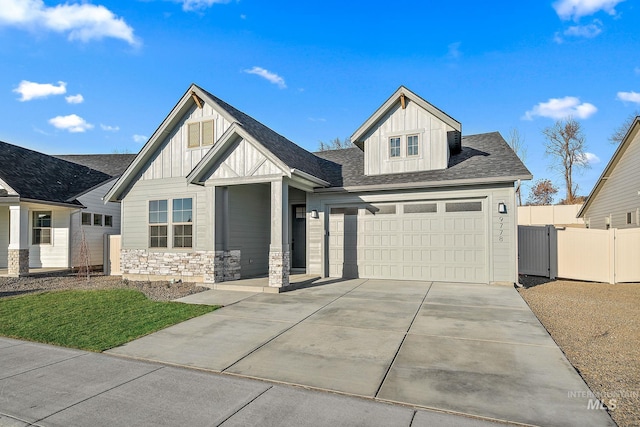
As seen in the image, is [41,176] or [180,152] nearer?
[180,152]

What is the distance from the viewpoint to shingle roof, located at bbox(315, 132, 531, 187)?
405 inches

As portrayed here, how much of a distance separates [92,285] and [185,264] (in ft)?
9.58

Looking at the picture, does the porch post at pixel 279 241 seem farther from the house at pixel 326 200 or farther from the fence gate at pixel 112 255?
the fence gate at pixel 112 255

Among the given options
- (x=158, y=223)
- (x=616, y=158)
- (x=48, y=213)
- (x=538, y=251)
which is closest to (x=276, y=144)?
(x=158, y=223)

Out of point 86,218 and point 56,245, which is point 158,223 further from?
point 56,245

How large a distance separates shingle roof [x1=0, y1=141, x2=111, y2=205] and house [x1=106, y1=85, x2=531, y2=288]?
411 centimetres

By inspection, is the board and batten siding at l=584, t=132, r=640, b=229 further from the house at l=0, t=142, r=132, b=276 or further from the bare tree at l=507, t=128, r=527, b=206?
the house at l=0, t=142, r=132, b=276

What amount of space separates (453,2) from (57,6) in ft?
40.7

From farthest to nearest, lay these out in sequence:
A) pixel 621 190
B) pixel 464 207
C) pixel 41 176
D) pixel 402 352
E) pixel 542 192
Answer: pixel 542 192 < pixel 621 190 < pixel 41 176 < pixel 464 207 < pixel 402 352

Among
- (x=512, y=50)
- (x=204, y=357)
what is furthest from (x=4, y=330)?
(x=512, y=50)

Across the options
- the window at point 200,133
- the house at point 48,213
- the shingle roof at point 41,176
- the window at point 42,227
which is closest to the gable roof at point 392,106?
the window at point 200,133

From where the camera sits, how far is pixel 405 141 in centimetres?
1180

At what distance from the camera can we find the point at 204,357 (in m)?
4.63

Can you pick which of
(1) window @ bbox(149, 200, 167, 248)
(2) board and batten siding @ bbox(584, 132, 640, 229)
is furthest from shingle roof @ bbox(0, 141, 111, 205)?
(2) board and batten siding @ bbox(584, 132, 640, 229)
